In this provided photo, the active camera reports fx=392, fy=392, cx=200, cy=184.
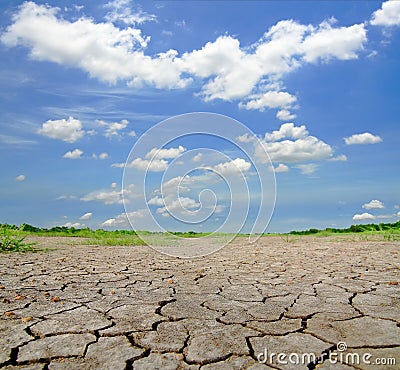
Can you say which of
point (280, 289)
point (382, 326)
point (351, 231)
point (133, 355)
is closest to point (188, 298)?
point (280, 289)

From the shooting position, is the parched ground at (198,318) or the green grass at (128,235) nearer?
the parched ground at (198,318)

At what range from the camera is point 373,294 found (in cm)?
263

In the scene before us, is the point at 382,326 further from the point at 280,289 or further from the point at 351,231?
the point at 351,231

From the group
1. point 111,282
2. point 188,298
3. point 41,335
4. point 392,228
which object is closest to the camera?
point 41,335

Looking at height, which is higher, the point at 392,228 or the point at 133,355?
the point at 392,228

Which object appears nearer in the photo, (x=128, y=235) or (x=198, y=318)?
(x=198, y=318)

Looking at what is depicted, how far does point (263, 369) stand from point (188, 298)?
110 cm

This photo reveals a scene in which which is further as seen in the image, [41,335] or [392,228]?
[392,228]

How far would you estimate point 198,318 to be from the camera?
2.10 m

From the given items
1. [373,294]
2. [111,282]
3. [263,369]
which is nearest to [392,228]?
[373,294]

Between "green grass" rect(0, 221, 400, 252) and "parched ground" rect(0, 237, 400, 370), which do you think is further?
"green grass" rect(0, 221, 400, 252)

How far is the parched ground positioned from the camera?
160cm

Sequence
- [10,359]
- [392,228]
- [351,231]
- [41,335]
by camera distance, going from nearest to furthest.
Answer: [10,359]
[41,335]
[392,228]
[351,231]

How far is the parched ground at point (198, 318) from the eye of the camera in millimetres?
1600
